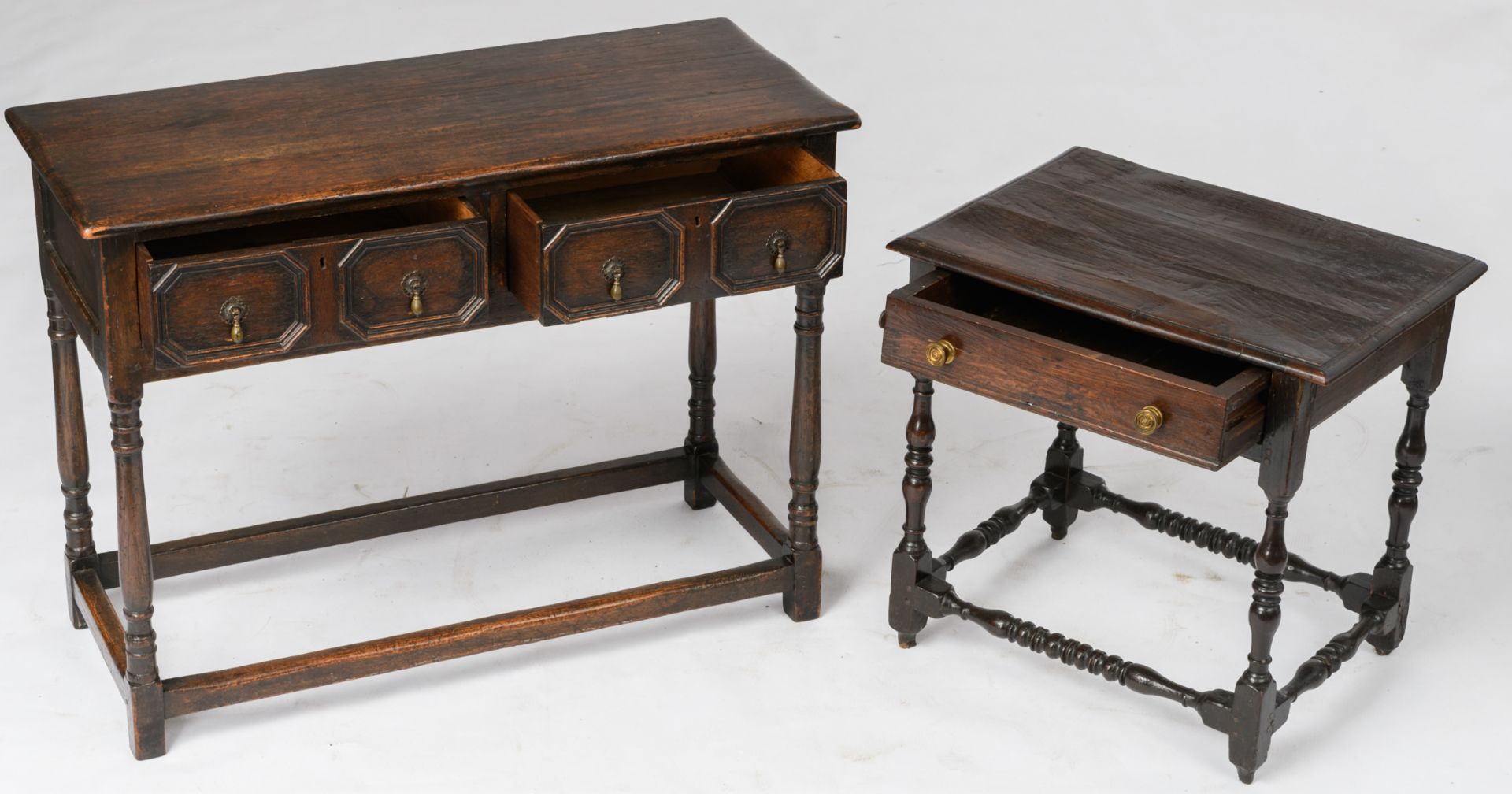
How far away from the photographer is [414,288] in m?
4.19

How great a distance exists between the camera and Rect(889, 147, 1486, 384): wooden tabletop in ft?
13.8

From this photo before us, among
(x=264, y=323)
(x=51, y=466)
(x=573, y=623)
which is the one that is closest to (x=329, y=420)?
(x=51, y=466)

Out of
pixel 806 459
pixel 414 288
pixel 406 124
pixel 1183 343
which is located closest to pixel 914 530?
pixel 806 459

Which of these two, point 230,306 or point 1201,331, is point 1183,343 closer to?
point 1201,331

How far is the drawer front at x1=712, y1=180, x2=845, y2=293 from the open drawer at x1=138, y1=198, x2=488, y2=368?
47 centimetres

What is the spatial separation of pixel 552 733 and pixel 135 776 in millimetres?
796

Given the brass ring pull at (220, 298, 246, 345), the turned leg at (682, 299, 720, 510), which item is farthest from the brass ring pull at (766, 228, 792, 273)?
the brass ring pull at (220, 298, 246, 345)

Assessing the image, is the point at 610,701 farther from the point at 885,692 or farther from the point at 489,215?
the point at 489,215

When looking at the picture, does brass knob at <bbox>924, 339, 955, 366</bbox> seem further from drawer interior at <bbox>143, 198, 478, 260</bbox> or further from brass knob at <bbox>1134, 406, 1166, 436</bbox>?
drawer interior at <bbox>143, 198, 478, 260</bbox>

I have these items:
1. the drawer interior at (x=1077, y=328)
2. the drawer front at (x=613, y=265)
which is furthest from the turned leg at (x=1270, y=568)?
the drawer front at (x=613, y=265)

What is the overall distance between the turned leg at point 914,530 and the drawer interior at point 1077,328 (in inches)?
7.5

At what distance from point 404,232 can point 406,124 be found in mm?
353

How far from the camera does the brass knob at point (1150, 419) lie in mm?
4152

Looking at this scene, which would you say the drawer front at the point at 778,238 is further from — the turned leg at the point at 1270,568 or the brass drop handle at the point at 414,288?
the turned leg at the point at 1270,568
